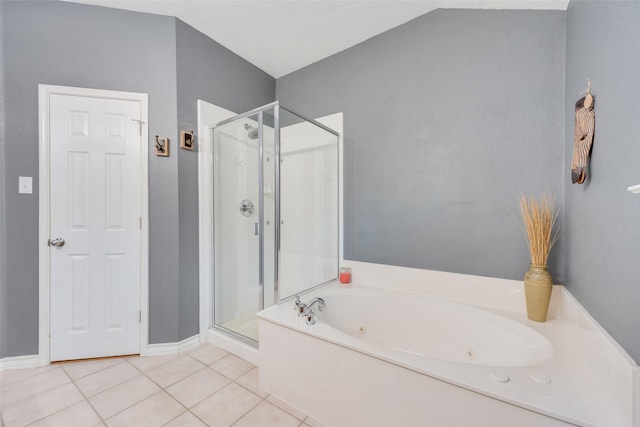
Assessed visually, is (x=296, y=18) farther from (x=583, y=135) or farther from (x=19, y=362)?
(x=19, y=362)

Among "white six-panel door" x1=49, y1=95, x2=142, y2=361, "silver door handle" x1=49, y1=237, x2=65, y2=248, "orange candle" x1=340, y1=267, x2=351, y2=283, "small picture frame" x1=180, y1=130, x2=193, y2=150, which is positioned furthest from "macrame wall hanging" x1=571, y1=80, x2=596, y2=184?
"silver door handle" x1=49, y1=237, x2=65, y2=248

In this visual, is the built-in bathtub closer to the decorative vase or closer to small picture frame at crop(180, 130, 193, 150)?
the decorative vase

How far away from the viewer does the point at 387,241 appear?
2.11 metres

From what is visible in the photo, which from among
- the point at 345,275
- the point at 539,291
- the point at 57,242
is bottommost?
the point at 345,275

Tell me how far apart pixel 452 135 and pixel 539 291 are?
1.14 meters

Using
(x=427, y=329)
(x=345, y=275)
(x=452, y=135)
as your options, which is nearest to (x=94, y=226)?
(x=345, y=275)

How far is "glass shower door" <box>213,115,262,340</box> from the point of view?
213 cm

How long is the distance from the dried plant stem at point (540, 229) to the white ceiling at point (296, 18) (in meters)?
1.23

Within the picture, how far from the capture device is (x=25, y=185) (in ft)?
5.65

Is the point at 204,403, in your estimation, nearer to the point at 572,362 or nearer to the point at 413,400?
the point at 413,400

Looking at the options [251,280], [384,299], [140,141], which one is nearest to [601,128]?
[384,299]

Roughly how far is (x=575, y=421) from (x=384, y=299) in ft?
3.82

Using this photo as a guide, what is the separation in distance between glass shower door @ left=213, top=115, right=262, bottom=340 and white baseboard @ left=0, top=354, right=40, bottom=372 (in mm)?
1190

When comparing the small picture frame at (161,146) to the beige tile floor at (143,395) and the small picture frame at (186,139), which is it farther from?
the beige tile floor at (143,395)
